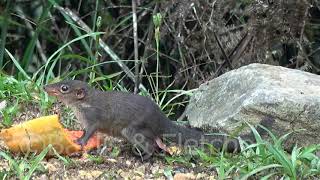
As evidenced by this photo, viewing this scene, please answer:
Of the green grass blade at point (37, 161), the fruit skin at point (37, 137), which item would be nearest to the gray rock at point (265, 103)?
the fruit skin at point (37, 137)

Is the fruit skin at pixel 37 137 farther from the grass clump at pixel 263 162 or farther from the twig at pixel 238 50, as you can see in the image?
the twig at pixel 238 50

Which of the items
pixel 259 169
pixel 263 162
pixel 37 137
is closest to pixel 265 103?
pixel 263 162

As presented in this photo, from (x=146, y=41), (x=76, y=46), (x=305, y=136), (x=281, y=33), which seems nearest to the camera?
(x=305, y=136)

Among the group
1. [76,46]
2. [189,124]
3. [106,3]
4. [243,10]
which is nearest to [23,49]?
[76,46]

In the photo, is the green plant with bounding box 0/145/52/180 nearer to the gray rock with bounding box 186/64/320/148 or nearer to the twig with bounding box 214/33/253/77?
the gray rock with bounding box 186/64/320/148

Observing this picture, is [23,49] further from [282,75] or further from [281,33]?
[282,75]
